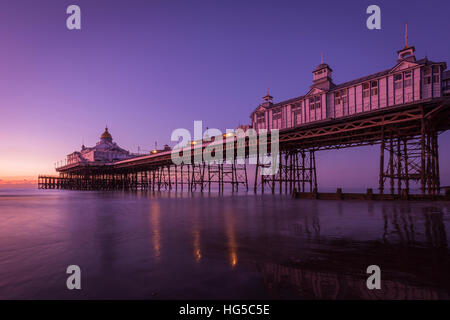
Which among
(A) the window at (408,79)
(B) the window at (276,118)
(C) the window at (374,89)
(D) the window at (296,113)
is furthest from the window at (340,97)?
(B) the window at (276,118)

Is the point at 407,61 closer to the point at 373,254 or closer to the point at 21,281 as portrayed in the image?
the point at 373,254

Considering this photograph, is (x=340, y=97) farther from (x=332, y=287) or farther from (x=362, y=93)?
(x=332, y=287)

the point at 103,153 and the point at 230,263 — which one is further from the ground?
the point at 103,153

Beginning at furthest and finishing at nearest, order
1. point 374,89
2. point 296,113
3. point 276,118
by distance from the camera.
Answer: point 276,118 < point 296,113 < point 374,89

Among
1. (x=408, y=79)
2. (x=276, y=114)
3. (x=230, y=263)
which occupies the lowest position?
(x=230, y=263)

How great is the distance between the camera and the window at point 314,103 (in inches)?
1138

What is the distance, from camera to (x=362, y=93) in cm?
2538

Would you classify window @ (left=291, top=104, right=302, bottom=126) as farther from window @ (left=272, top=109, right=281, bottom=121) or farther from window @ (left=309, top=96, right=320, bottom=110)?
window @ (left=272, top=109, right=281, bottom=121)

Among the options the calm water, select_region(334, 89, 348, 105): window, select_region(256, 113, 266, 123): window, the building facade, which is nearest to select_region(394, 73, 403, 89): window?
the building facade

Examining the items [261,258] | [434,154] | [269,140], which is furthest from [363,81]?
[261,258]

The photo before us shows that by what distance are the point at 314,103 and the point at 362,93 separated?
208 inches

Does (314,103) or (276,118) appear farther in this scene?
(276,118)

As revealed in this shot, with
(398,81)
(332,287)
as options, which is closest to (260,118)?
(398,81)
